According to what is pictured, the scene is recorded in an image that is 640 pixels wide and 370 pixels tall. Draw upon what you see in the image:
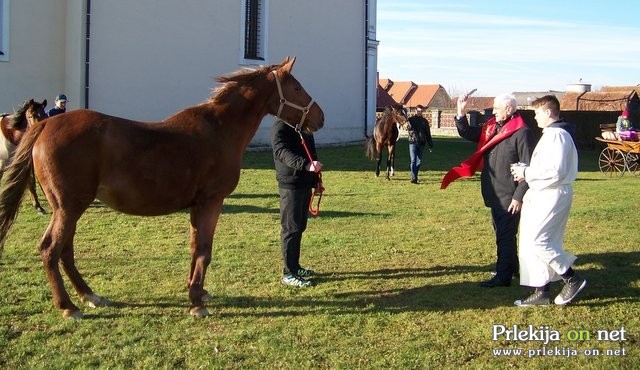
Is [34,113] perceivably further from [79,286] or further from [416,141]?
[416,141]

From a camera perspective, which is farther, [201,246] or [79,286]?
[79,286]

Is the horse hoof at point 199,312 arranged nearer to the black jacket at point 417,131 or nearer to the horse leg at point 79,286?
the horse leg at point 79,286

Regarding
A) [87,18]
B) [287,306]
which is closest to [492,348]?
[287,306]

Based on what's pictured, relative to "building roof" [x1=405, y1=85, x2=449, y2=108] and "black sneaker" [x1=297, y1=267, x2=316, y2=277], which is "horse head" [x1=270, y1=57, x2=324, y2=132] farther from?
"building roof" [x1=405, y1=85, x2=449, y2=108]

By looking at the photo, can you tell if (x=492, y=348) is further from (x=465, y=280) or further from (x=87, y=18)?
(x=87, y=18)

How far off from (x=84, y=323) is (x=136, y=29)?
1780cm

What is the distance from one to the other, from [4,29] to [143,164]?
52.9ft

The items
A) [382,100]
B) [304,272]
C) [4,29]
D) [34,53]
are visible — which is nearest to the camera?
[304,272]

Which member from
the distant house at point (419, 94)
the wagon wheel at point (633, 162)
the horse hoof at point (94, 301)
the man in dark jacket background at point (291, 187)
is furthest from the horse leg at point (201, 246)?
the distant house at point (419, 94)

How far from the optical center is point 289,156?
23.1 ft

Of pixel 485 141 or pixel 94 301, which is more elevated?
pixel 485 141

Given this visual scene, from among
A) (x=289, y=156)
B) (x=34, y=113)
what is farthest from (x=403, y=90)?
(x=289, y=156)

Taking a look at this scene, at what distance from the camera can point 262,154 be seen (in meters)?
23.9

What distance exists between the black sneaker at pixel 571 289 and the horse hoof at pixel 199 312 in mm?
3554
